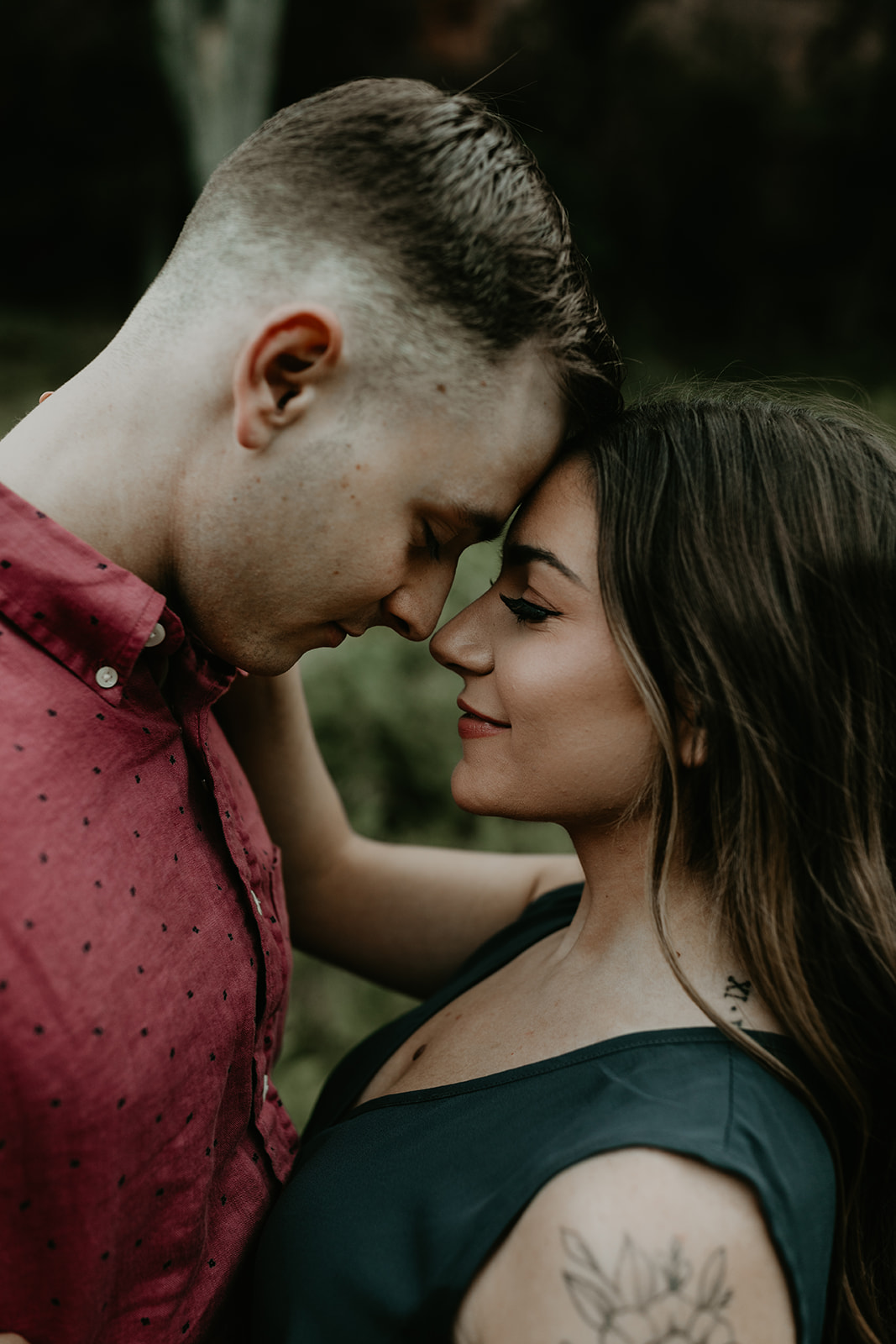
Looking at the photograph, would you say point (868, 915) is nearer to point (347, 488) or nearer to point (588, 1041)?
point (588, 1041)

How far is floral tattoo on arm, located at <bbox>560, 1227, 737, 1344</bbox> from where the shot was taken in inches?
50.6

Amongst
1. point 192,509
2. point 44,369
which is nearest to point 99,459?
point 192,509

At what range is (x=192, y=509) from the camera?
167cm

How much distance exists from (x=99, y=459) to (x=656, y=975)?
1.27 metres

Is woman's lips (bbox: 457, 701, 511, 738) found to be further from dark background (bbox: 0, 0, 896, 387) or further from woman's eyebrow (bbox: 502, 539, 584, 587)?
dark background (bbox: 0, 0, 896, 387)

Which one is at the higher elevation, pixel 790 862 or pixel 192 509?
pixel 192 509

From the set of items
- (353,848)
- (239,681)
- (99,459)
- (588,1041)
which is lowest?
(353,848)

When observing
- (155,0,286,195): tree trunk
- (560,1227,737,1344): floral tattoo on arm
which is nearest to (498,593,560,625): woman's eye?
(560,1227,737,1344): floral tattoo on arm

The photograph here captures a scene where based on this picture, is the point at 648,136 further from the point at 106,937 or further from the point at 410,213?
the point at 106,937

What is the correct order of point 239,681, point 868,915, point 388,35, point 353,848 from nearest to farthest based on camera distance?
point 868,915, point 239,681, point 353,848, point 388,35

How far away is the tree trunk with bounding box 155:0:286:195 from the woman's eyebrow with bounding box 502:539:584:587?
23.0ft

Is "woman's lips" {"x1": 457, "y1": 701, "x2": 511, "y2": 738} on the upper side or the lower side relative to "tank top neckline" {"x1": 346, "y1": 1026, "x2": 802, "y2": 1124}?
upper

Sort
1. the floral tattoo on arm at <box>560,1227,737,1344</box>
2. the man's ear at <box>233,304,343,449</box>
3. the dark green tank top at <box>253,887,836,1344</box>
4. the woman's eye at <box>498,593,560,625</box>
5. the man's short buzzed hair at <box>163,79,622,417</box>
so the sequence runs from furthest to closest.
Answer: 1. the woman's eye at <box>498,593,560,625</box>
2. the man's short buzzed hair at <box>163,79,622,417</box>
3. the man's ear at <box>233,304,343,449</box>
4. the dark green tank top at <box>253,887,836,1344</box>
5. the floral tattoo on arm at <box>560,1227,737,1344</box>

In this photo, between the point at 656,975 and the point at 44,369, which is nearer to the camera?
the point at 656,975
